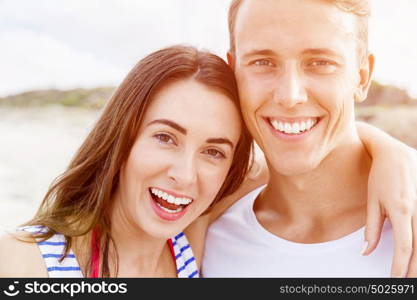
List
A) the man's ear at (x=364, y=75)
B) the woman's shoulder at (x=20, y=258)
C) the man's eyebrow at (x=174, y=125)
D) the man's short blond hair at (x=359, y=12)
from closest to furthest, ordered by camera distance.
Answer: the woman's shoulder at (x=20, y=258)
the man's eyebrow at (x=174, y=125)
the man's short blond hair at (x=359, y=12)
the man's ear at (x=364, y=75)

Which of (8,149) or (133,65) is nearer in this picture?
(133,65)

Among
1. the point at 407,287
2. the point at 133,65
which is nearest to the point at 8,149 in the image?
the point at 133,65

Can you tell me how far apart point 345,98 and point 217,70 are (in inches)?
23.0

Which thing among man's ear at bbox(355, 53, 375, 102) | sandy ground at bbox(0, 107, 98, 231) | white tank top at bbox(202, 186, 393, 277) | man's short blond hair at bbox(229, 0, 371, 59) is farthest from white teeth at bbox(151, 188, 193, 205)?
sandy ground at bbox(0, 107, 98, 231)

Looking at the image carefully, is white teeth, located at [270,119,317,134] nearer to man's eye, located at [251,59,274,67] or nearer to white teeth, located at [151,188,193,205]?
man's eye, located at [251,59,274,67]

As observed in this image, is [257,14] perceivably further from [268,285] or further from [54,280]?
[54,280]

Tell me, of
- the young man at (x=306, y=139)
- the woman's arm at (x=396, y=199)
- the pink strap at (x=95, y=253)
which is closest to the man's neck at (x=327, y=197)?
the young man at (x=306, y=139)

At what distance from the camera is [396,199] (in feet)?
7.55

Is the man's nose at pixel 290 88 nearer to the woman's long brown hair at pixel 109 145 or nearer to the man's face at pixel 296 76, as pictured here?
the man's face at pixel 296 76

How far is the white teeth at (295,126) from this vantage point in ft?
7.91

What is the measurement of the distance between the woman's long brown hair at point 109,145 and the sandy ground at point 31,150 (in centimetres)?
481

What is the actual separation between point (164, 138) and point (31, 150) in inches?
385

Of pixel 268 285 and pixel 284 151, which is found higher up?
pixel 284 151

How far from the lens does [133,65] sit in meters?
2.51
